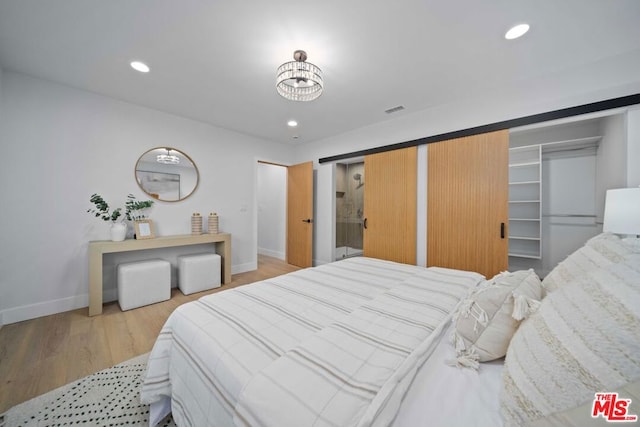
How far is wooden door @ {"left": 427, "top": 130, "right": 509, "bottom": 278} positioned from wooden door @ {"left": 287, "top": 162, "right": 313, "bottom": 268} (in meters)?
2.29

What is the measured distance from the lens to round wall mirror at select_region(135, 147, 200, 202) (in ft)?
10.5

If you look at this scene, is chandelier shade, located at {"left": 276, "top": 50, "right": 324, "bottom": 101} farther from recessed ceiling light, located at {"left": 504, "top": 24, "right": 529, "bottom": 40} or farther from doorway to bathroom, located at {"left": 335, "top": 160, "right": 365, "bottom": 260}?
doorway to bathroom, located at {"left": 335, "top": 160, "right": 365, "bottom": 260}

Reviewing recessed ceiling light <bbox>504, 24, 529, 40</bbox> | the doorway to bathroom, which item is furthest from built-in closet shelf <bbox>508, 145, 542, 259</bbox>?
the doorway to bathroom

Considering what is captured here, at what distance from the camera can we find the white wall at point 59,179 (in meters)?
2.37

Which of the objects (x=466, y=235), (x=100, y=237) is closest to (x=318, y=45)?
(x=466, y=235)

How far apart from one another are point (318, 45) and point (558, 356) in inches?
93.6

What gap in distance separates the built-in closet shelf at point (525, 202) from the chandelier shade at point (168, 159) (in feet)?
17.7

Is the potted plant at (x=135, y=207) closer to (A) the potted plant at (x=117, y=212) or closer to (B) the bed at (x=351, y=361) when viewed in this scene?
(A) the potted plant at (x=117, y=212)

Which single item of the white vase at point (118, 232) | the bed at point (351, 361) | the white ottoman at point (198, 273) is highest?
the white vase at point (118, 232)

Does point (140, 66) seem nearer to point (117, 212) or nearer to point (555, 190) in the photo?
point (117, 212)

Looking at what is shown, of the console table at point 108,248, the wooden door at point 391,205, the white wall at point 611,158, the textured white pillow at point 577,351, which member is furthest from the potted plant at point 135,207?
the white wall at point 611,158

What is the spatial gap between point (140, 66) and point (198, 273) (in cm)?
257

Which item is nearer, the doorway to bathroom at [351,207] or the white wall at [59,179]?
the white wall at [59,179]

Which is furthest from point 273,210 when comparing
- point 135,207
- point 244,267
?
point 135,207
